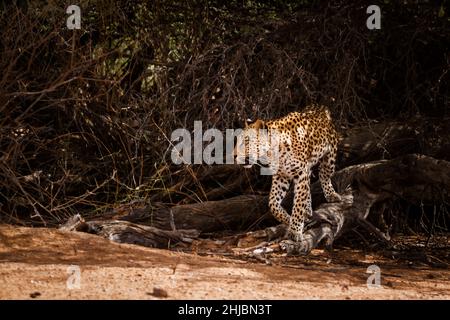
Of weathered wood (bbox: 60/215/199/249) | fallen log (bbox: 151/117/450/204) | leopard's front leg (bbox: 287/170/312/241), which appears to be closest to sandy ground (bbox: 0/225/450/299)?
weathered wood (bbox: 60/215/199/249)

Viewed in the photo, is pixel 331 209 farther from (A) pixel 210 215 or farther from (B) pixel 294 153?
(A) pixel 210 215

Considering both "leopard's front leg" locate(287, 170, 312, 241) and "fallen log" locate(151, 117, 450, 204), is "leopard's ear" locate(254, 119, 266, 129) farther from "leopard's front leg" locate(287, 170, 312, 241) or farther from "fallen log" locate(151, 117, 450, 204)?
"fallen log" locate(151, 117, 450, 204)

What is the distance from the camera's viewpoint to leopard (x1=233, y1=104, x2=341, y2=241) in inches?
329

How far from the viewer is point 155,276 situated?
5.78m

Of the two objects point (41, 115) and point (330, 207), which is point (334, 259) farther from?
point (41, 115)

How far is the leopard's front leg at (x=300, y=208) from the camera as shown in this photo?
8352 mm

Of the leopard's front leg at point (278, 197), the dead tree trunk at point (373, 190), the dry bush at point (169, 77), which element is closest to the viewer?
the dead tree trunk at point (373, 190)

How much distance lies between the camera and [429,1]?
30.3 ft

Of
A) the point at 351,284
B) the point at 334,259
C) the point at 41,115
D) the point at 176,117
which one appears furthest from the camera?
the point at 41,115

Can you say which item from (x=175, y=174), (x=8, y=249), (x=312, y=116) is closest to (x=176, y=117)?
(x=175, y=174)

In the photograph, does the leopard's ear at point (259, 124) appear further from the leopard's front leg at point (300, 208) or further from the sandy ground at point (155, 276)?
the sandy ground at point (155, 276)

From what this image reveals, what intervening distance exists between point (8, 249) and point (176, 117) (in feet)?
10.2

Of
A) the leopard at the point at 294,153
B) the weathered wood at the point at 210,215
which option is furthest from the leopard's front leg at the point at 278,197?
the weathered wood at the point at 210,215

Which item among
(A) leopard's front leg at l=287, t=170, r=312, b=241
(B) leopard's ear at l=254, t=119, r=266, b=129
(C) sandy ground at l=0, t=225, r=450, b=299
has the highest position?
(B) leopard's ear at l=254, t=119, r=266, b=129
